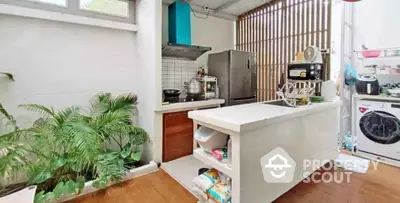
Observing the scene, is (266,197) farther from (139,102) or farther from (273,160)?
(139,102)

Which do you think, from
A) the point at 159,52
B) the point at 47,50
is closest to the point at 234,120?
the point at 159,52

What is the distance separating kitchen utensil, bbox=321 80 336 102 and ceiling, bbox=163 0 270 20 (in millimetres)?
2293

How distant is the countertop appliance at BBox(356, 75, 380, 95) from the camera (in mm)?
3010

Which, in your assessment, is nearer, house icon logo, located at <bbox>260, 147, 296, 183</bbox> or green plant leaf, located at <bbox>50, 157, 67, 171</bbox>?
house icon logo, located at <bbox>260, 147, 296, 183</bbox>

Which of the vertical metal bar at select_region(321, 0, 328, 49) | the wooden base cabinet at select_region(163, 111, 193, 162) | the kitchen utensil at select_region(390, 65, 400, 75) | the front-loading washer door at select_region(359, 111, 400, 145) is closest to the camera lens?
the front-loading washer door at select_region(359, 111, 400, 145)

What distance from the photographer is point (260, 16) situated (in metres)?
4.29

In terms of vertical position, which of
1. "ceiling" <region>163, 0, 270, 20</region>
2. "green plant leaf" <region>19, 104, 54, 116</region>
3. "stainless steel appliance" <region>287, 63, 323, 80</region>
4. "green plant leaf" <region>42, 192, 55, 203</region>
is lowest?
"green plant leaf" <region>42, 192, 55, 203</region>

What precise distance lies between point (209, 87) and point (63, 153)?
96.7 inches

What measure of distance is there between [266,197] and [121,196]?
155cm

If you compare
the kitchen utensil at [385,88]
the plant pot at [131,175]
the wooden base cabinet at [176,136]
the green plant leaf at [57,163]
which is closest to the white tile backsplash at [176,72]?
the wooden base cabinet at [176,136]

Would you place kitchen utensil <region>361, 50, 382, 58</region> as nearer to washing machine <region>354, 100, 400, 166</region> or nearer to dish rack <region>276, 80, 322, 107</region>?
washing machine <region>354, 100, 400, 166</region>

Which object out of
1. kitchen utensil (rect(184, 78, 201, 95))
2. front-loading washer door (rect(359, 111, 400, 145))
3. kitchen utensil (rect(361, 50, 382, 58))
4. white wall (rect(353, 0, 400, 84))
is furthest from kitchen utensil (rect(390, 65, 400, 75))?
kitchen utensil (rect(184, 78, 201, 95))

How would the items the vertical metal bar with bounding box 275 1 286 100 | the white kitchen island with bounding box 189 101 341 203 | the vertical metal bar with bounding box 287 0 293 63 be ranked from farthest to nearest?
the vertical metal bar with bounding box 275 1 286 100 < the vertical metal bar with bounding box 287 0 293 63 < the white kitchen island with bounding box 189 101 341 203

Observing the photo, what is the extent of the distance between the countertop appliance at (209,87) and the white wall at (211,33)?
2.11ft
